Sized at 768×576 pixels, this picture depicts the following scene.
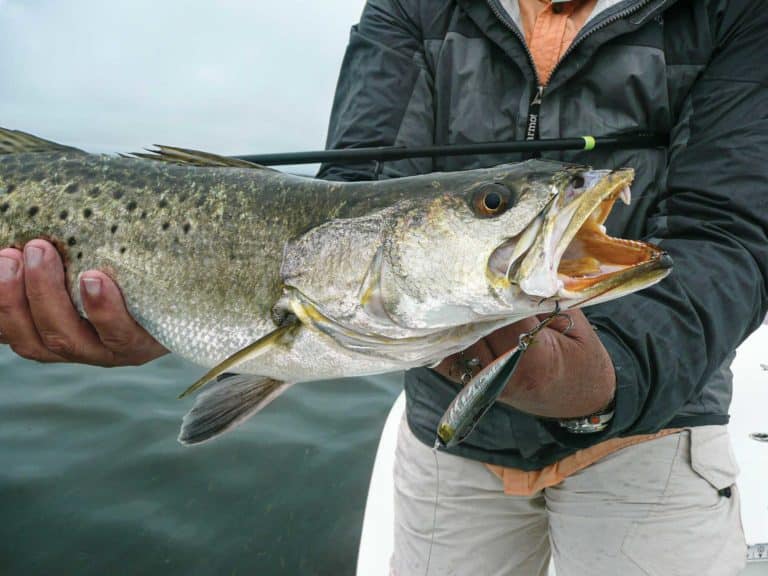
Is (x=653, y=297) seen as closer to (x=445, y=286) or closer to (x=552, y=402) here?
(x=552, y=402)

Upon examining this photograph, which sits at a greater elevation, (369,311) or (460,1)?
(460,1)

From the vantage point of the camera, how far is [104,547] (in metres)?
3.97

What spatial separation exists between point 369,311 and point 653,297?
83 cm

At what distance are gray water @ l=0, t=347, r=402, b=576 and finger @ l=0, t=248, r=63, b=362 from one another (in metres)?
2.23

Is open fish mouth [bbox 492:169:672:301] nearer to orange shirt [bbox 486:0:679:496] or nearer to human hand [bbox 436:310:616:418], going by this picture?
human hand [bbox 436:310:616:418]

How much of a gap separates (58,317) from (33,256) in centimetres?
23

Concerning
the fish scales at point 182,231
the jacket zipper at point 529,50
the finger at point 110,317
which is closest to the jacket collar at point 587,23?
the jacket zipper at point 529,50

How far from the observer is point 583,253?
147cm

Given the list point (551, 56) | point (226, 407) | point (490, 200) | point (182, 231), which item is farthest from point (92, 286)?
point (551, 56)

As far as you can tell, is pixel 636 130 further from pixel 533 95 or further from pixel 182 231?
pixel 182 231

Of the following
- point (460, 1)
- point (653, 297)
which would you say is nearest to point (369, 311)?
point (653, 297)

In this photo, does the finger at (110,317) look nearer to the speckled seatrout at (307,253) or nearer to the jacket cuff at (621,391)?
the speckled seatrout at (307,253)

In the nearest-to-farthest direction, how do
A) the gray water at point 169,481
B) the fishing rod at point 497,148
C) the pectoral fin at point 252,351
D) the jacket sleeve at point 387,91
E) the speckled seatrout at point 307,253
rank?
1. the speckled seatrout at point 307,253
2. the pectoral fin at point 252,351
3. the fishing rod at point 497,148
4. the jacket sleeve at point 387,91
5. the gray water at point 169,481

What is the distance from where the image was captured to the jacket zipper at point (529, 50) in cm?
206
